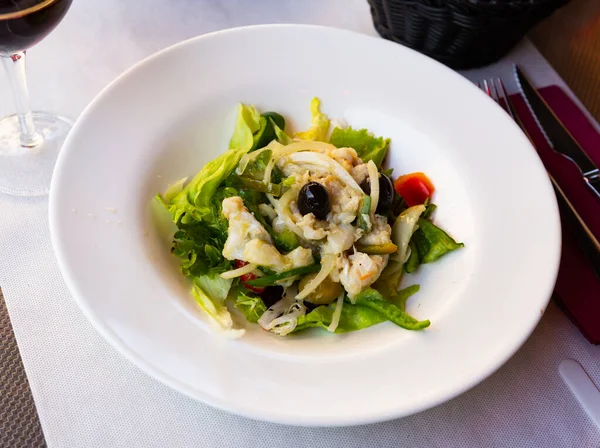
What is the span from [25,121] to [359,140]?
898mm

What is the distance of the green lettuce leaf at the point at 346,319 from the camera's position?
51.7 inches

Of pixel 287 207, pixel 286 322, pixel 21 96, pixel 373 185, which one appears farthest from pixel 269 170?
pixel 21 96

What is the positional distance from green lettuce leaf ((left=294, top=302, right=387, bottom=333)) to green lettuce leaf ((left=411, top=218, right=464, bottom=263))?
210 millimetres

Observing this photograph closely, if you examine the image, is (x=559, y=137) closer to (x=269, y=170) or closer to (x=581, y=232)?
(x=581, y=232)

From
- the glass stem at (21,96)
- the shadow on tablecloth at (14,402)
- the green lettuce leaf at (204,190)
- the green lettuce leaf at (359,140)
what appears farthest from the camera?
the green lettuce leaf at (359,140)

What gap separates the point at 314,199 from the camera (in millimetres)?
1366

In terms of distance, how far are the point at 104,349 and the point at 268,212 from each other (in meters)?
0.48

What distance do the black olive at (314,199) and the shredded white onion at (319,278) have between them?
11 centimetres

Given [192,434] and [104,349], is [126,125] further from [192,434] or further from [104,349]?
[192,434]

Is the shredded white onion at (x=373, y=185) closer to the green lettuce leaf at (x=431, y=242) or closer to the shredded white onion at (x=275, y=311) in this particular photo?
the green lettuce leaf at (x=431, y=242)

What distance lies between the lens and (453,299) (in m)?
1.28

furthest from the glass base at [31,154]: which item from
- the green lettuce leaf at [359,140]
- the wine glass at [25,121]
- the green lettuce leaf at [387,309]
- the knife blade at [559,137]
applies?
the knife blade at [559,137]

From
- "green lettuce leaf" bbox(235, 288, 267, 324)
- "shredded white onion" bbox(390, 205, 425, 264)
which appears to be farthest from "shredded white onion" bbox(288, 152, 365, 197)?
"green lettuce leaf" bbox(235, 288, 267, 324)

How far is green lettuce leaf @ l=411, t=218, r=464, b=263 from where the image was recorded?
139 centimetres
